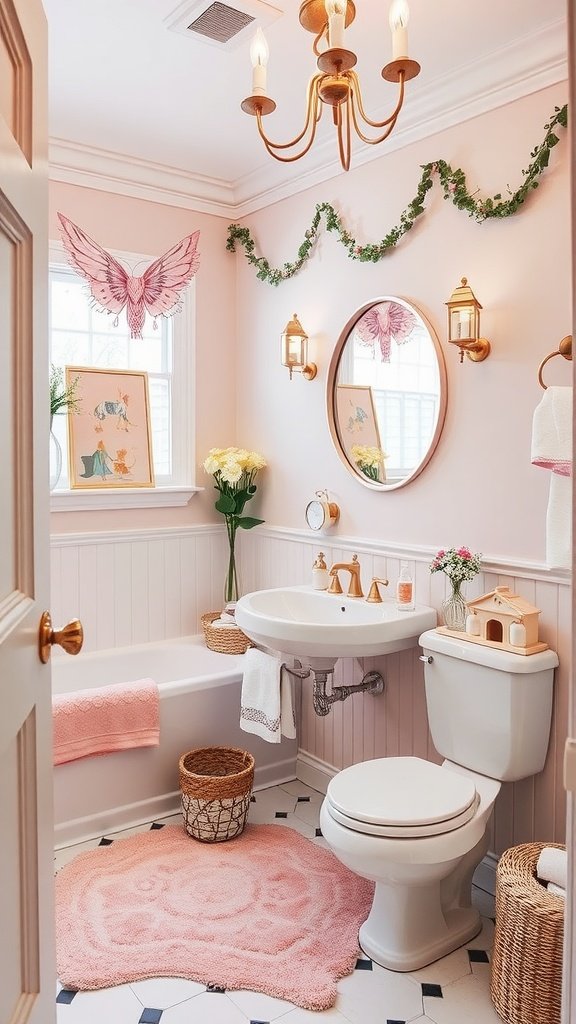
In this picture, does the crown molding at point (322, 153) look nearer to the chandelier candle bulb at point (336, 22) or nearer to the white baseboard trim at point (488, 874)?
the chandelier candle bulb at point (336, 22)

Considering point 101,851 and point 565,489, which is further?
point 101,851

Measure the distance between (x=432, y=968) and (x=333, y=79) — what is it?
2.31 m

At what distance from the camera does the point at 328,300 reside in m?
3.12

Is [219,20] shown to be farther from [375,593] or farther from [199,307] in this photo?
[375,593]

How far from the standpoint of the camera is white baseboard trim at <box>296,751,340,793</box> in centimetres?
319

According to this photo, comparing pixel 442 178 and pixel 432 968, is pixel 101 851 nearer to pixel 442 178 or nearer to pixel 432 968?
pixel 432 968

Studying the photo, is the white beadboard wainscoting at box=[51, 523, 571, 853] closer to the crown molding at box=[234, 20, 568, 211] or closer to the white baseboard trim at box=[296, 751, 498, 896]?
the white baseboard trim at box=[296, 751, 498, 896]

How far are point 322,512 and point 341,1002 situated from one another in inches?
67.1

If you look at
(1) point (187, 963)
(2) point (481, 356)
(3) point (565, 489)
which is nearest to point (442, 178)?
(2) point (481, 356)

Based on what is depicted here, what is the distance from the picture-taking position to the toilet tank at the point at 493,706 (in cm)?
218

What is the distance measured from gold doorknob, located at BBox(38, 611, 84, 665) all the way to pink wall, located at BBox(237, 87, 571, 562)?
1.56 meters

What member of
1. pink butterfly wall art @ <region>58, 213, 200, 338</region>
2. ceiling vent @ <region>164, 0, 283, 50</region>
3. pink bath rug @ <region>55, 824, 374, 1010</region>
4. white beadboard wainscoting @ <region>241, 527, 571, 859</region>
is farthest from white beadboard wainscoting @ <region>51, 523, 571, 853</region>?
ceiling vent @ <region>164, 0, 283, 50</region>

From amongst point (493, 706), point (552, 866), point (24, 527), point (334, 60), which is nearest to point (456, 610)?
point (493, 706)

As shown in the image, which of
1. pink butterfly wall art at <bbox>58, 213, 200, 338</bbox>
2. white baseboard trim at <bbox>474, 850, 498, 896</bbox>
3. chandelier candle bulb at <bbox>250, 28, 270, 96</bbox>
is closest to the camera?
chandelier candle bulb at <bbox>250, 28, 270, 96</bbox>
